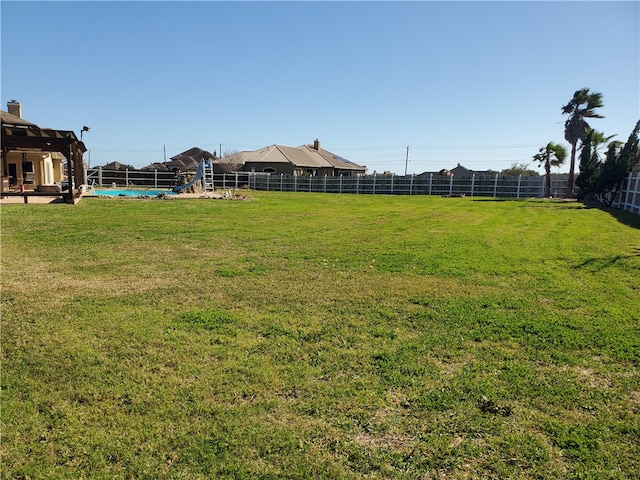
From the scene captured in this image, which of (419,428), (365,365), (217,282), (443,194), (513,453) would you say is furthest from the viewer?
(443,194)

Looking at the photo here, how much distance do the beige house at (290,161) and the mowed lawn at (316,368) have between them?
3627 centimetres

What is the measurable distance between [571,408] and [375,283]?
3.27 metres

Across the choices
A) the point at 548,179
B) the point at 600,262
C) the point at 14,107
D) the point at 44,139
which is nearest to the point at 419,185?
the point at 548,179

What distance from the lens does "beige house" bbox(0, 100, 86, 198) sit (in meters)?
16.1

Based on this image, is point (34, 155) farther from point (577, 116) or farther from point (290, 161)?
point (577, 116)

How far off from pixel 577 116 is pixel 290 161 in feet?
84.8

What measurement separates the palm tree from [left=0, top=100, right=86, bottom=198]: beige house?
100 feet

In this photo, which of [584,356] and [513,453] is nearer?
[513,453]

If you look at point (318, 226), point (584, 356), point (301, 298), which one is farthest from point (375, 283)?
point (318, 226)

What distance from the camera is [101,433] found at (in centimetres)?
262

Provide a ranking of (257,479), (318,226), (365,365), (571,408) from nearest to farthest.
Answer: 1. (257,479)
2. (571,408)
3. (365,365)
4. (318,226)

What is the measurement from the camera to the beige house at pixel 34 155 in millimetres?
16109

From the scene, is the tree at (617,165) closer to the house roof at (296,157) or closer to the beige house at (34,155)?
the beige house at (34,155)

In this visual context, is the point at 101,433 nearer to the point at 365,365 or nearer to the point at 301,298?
the point at 365,365
